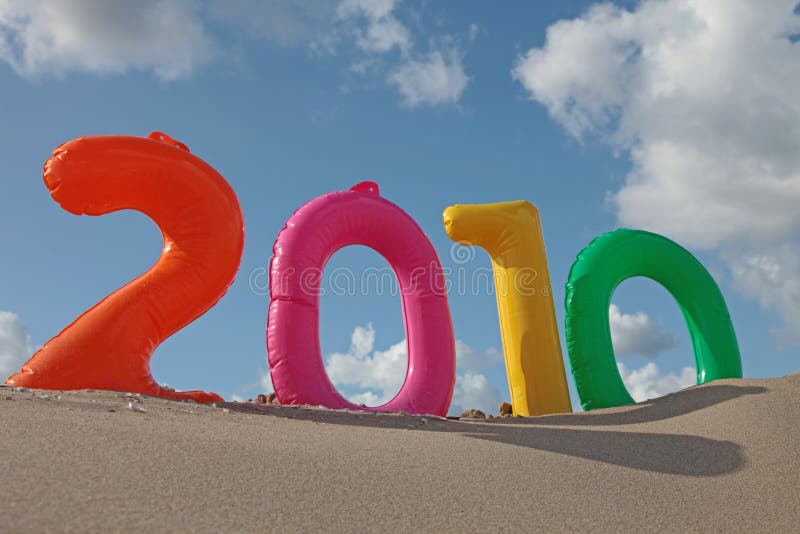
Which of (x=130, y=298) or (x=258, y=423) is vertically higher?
(x=130, y=298)

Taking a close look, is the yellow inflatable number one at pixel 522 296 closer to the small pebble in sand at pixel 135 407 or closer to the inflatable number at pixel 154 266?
the inflatable number at pixel 154 266

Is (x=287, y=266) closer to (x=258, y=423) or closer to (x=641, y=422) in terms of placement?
(x=258, y=423)

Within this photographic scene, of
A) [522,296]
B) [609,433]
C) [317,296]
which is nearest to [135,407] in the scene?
[317,296]

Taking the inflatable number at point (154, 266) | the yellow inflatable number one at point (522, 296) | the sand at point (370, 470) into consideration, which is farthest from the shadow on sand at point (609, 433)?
the inflatable number at point (154, 266)

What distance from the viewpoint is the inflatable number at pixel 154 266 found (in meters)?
5.16

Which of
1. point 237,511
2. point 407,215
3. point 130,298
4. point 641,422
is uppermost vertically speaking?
point 407,215

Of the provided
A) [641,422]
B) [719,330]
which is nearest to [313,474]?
[641,422]

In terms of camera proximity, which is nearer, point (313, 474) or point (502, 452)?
point (313, 474)

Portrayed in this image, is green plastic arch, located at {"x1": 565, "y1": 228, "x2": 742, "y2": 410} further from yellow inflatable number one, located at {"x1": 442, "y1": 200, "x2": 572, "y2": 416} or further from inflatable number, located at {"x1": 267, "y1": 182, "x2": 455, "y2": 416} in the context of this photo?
inflatable number, located at {"x1": 267, "y1": 182, "x2": 455, "y2": 416}

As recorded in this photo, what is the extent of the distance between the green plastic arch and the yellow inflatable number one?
0.35 metres

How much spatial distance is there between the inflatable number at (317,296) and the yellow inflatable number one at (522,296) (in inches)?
29.1

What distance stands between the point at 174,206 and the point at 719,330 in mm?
6071

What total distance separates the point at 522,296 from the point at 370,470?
13.2 feet

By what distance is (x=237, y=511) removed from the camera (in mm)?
2672
